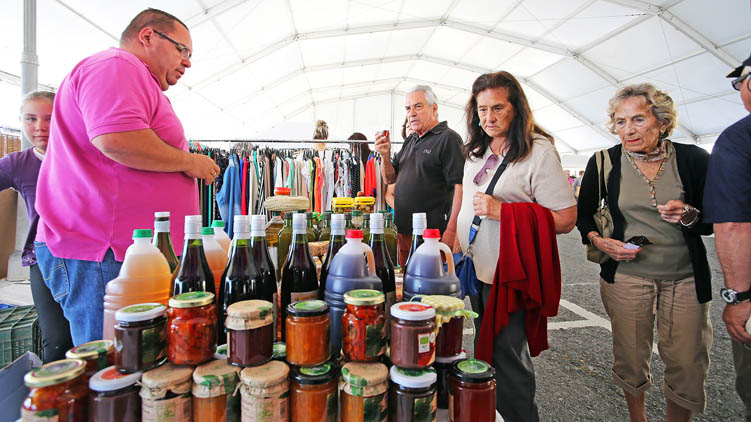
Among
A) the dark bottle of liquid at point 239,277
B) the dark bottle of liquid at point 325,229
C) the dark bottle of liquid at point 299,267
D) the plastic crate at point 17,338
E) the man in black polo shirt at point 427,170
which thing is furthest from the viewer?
the man in black polo shirt at point 427,170

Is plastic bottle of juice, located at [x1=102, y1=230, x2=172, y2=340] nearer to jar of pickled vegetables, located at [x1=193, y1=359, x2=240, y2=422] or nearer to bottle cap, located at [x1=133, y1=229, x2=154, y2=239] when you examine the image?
bottle cap, located at [x1=133, y1=229, x2=154, y2=239]

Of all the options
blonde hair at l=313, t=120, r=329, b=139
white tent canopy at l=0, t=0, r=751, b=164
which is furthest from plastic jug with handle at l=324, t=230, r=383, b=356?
white tent canopy at l=0, t=0, r=751, b=164

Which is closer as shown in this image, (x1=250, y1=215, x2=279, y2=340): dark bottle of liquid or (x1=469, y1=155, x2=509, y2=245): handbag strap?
(x1=250, y1=215, x2=279, y2=340): dark bottle of liquid

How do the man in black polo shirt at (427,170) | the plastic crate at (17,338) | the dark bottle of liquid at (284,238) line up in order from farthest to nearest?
the man in black polo shirt at (427,170), the plastic crate at (17,338), the dark bottle of liquid at (284,238)

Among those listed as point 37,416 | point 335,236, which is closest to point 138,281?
point 37,416

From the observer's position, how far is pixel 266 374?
2.30 ft

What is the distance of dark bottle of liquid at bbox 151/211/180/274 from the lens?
1.03 m

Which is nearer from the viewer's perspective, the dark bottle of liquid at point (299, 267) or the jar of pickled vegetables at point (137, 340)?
the jar of pickled vegetables at point (137, 340)

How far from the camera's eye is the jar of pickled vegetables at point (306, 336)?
74 centimetres

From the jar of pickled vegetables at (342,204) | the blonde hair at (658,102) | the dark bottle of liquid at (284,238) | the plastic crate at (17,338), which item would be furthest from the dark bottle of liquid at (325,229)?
the plastic crate at (17,338)

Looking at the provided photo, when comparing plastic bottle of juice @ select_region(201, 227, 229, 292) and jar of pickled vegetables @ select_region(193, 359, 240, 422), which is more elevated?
plastic bottle of juice @ select_region(201, 227, 229, 292)

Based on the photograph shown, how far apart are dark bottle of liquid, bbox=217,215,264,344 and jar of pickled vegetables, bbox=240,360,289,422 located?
0.28 metres

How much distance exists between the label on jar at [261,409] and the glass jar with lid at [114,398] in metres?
0.20

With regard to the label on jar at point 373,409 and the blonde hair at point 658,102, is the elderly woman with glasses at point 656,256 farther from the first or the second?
the label on jar at point 373,409
